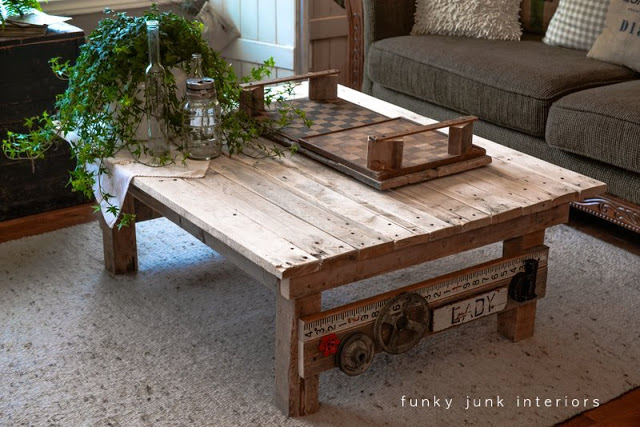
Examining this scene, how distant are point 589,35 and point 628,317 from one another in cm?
117

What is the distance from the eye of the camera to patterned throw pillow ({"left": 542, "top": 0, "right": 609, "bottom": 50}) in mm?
2938

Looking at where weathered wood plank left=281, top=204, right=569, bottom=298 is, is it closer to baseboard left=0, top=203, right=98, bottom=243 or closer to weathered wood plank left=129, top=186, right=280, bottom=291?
weathered wood plank left=129, top=186, right=280, bottom=291

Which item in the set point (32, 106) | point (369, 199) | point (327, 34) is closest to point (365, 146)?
point (369, 199)

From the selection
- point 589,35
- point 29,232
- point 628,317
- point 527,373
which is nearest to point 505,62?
point 589,35

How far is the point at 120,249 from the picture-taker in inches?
92.4

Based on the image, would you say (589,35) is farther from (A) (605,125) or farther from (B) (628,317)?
(B) (628,317)

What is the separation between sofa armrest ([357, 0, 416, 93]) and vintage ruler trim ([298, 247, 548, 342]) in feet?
4.98

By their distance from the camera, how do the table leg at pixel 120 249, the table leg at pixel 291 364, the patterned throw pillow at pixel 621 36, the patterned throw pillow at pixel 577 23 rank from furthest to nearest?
the patterned throw pillow at pixel 577 23, the patterned throw pillow at pixel 621 36, the table leg at pixel 120 249, the table leg at pixel 291 364

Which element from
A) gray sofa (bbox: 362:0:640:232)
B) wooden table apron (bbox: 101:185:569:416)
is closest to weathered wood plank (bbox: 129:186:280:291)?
wooden table apron (bbox: 101:185:569:416)

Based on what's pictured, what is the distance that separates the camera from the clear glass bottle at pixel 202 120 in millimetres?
1982

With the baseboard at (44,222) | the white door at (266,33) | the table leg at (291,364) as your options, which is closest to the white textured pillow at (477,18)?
the white door at (266,33)

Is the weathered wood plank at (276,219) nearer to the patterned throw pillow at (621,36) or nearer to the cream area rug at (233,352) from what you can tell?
the cream area rug at (233,352)

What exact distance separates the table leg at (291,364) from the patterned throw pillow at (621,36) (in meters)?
1.62

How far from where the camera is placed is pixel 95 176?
2.11m
